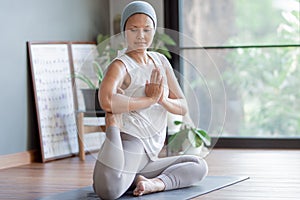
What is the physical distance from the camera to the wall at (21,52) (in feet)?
14.7

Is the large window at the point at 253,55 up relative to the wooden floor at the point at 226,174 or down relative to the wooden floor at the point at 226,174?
up

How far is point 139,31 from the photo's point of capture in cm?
322

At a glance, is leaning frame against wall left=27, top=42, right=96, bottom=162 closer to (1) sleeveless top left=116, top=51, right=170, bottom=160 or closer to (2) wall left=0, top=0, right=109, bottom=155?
(2) wall left=0, top=0, right=109, bottom=155

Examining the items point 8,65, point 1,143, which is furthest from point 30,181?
point 8,65

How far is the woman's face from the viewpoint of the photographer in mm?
3223

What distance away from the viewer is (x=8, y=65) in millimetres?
4504

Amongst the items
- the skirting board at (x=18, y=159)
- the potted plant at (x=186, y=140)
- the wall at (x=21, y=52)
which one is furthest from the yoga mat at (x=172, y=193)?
the wall at (x=21, y=52)

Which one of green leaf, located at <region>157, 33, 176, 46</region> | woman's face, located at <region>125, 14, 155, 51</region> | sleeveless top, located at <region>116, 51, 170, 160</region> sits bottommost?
sleeveless top, located at <region>116, 51, 170, 160</region>

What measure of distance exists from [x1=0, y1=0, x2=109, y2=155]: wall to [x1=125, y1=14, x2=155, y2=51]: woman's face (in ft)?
4.82

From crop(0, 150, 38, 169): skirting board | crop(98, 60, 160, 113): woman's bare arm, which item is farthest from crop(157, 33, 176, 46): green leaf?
crop(0, 150, 38, 169): skirting board

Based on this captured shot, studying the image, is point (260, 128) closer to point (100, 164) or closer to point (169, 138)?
point (169, 138)

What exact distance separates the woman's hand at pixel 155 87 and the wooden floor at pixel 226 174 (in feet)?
1.51

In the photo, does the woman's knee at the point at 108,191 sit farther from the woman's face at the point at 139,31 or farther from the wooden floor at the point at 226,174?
the woman's face at the point at 139,31

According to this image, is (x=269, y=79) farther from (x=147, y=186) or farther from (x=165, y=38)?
(x=147, y=186)
